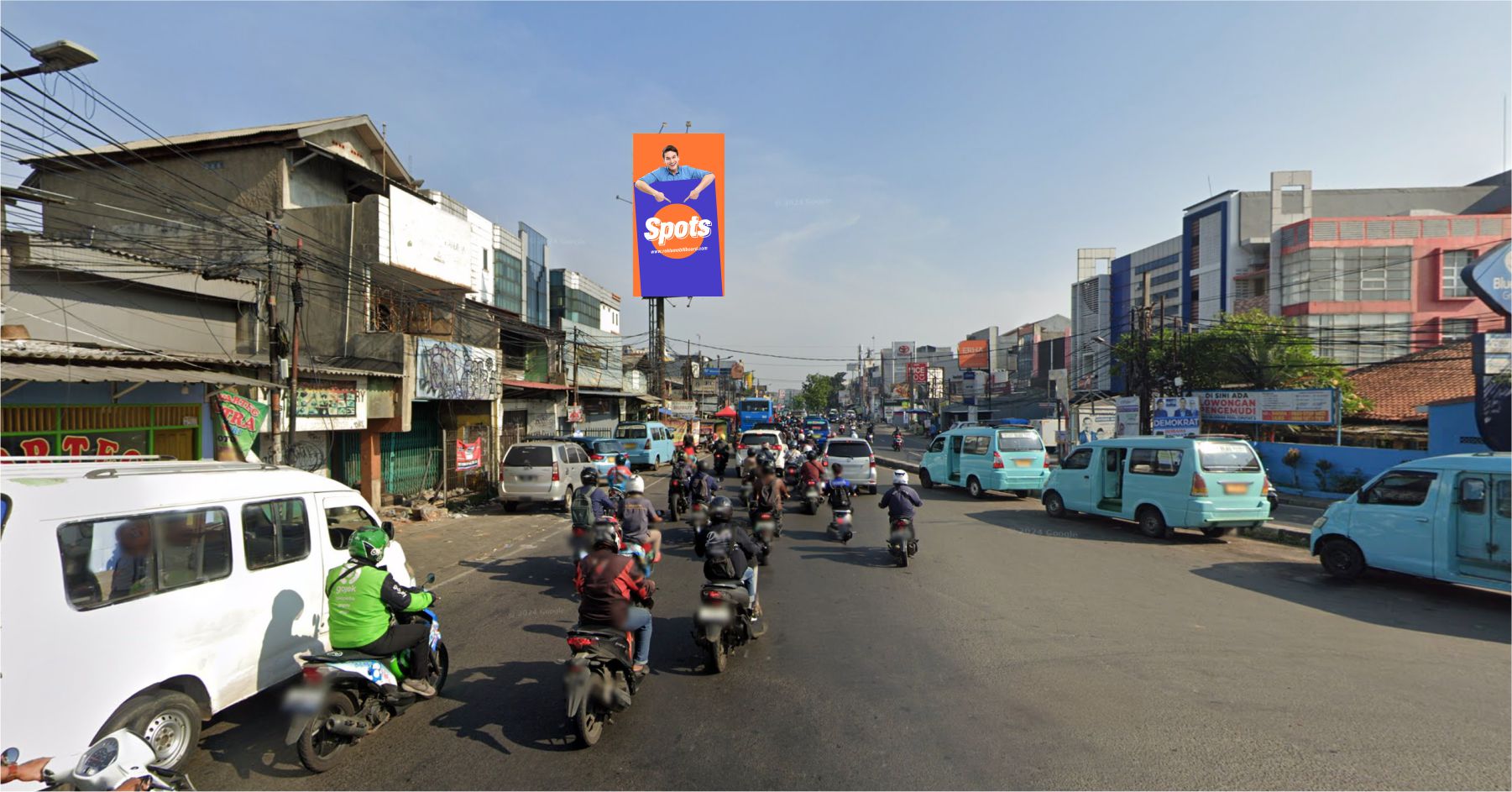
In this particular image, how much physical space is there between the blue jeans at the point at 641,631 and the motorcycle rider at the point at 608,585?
13 millimetres

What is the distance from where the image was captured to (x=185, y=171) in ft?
52.2

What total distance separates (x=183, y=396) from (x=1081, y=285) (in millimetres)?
60960

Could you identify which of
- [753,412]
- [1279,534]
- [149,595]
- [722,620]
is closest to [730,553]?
[722,620]

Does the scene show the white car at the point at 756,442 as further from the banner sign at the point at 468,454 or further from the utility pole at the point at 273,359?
the utility pole at the point at 273,359

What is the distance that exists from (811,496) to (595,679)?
10941mm

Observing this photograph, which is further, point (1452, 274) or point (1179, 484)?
point (1452, 274)

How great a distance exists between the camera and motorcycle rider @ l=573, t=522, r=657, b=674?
5125 mm

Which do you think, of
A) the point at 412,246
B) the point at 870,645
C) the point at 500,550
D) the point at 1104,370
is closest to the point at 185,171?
the point at 412,246

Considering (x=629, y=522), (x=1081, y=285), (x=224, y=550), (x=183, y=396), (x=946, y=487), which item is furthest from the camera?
(x=1081, y=285)

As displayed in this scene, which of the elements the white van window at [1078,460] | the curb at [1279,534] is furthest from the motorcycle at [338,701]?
the curb at [1279,534]

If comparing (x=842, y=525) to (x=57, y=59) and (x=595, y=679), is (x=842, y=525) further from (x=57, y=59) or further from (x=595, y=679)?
(x=57, y=59)

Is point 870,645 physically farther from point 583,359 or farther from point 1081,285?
point 1081,285

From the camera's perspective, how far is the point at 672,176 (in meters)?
38.2

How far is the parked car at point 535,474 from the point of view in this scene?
1547 cm
